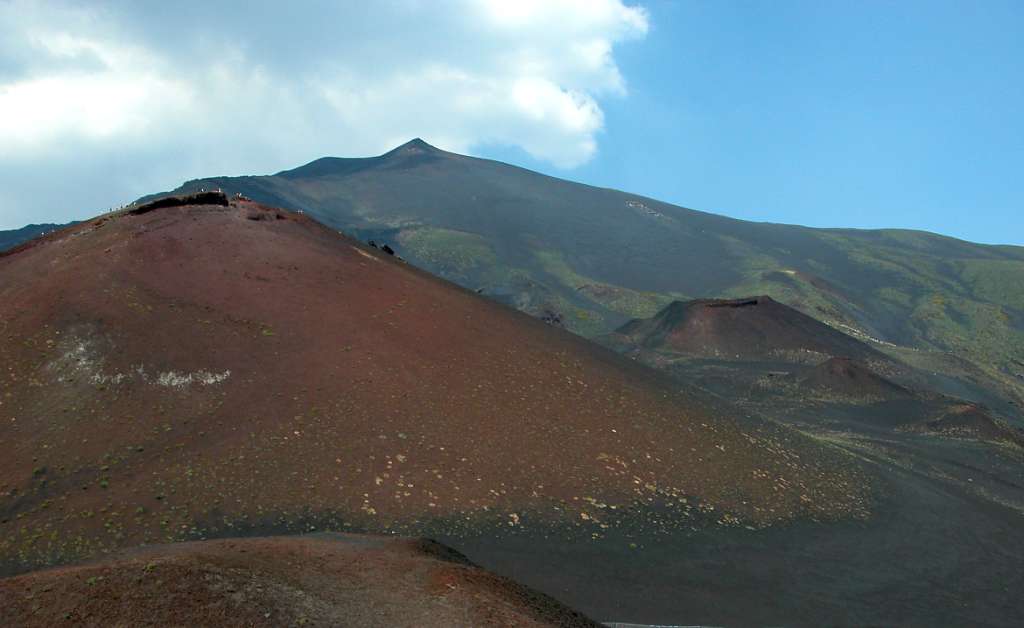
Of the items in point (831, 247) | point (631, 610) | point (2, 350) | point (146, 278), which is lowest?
point (631, 610)

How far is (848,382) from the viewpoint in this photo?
221ft

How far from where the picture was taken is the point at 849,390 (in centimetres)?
6619

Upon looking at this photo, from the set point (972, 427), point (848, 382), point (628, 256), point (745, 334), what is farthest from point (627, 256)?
point (972, 427)

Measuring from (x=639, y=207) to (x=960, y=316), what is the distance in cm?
A: 7255

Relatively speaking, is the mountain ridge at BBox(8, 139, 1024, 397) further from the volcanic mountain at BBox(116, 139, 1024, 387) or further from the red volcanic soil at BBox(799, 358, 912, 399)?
the red volcanic soil at BBox(799, 358, 912, 399)

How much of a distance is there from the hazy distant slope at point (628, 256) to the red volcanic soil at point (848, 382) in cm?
3962

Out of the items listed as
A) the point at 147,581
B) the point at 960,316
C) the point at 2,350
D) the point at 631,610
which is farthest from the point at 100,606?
the point at 960,316

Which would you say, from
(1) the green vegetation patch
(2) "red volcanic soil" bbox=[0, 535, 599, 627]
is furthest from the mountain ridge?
(2) "red volcanic soil" bbox=[0, 535, 599, 627]

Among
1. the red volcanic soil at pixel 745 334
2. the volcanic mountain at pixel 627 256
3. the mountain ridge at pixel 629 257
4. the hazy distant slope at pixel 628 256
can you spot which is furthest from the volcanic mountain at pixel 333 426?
the volcanic mountain at pixel 627 256

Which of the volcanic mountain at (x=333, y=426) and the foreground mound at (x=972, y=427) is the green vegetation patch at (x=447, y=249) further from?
the volcanic mountain at (x=333, y=426)

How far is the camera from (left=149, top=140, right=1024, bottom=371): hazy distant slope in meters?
124

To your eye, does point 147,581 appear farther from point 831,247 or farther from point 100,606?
point 831,247

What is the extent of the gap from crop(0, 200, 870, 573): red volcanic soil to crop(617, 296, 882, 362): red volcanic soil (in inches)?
1742

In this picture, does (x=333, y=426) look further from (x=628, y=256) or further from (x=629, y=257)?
(x=628, y=256)
